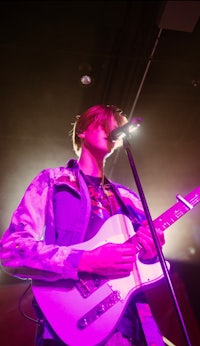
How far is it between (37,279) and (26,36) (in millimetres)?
2115

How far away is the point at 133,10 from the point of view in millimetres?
2330

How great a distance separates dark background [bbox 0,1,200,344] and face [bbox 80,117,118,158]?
0.80 m

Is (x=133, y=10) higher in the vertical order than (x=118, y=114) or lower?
higher

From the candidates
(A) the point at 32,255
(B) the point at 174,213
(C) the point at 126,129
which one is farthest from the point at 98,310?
(C) the point at 126,129

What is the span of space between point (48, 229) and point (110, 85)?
183 cm

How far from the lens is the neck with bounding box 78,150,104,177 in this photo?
2229 millimetres

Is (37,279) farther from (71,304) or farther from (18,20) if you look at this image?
(18,20)

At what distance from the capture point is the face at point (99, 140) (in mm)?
2248

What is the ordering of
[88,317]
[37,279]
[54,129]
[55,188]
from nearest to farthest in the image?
[88,317] → [37,279] → [55,188] → [54,129]

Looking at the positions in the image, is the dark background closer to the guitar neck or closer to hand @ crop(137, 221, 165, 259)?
the guitar neck

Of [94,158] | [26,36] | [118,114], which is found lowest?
[94,158]

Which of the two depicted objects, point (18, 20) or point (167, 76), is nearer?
point (18, 20)

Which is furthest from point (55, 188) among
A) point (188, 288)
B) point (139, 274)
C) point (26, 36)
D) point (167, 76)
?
point (188, 288)

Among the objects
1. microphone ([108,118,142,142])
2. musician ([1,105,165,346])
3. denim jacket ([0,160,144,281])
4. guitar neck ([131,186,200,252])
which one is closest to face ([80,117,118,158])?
musician ([1,105,165,346])
